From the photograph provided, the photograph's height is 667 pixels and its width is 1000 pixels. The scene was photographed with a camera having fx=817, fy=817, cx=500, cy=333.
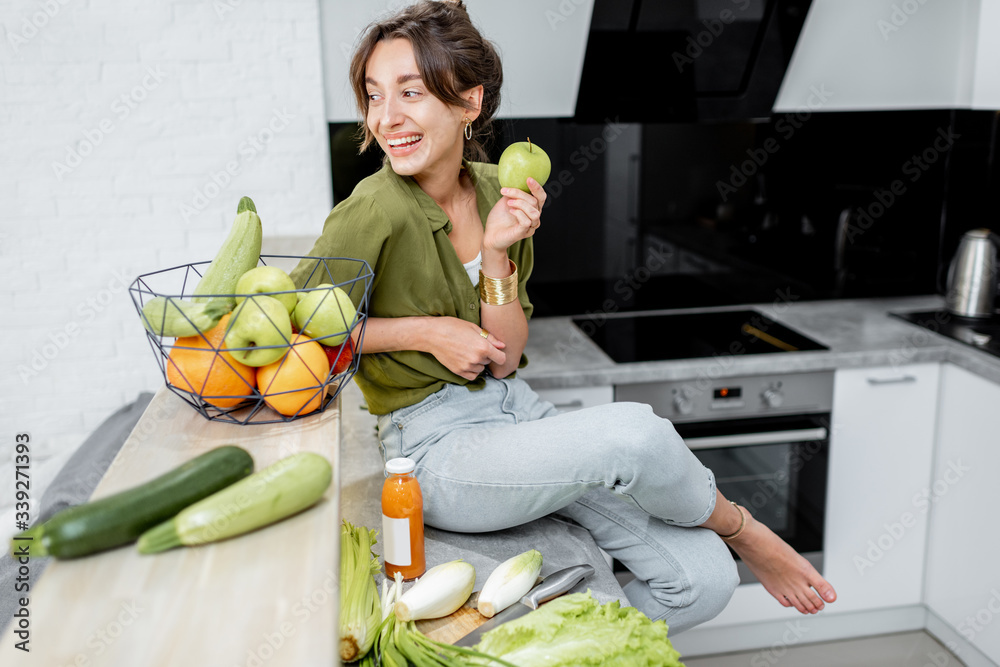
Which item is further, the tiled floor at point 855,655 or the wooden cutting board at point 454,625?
the tiled floor at point 855,655

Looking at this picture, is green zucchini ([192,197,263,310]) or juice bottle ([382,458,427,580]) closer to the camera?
green zucchini ([192,197,263,310])

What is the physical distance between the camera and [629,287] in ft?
8.99

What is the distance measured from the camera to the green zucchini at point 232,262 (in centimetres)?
88

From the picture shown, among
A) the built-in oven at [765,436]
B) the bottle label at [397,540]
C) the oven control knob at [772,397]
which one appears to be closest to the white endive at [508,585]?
the bottle label at [397,540]

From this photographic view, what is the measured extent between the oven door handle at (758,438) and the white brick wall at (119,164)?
128 cm

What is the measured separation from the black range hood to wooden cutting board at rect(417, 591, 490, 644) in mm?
1722

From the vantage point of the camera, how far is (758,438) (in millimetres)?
2240

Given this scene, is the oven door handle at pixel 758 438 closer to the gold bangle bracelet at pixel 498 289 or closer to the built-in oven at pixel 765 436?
the built-in oven at pixel 765 436

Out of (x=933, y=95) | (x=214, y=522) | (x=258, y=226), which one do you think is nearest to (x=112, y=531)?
(x=214, y=522)

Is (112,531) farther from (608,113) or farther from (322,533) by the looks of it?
(608,113)

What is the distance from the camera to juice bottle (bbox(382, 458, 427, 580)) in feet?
3.64

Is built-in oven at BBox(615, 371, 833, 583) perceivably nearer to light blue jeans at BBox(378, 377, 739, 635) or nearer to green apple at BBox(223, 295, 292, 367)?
light blue jeans at BBox(378, 377, 739, 635)

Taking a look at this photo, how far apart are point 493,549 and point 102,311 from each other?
1.64 meters

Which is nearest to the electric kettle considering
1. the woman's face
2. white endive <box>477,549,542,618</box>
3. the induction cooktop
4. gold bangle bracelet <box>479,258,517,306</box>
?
the induction cooktop
